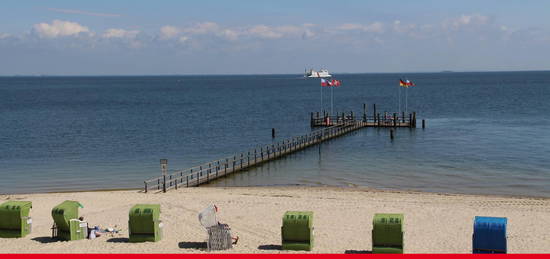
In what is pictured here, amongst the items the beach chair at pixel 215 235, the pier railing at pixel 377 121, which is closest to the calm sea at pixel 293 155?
the pier railing at pixel 377 121

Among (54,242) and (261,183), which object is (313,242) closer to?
(54,242)

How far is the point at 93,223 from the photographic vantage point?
22.7m

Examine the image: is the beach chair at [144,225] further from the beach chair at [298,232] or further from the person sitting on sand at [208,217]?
the beach chair at [298,232]

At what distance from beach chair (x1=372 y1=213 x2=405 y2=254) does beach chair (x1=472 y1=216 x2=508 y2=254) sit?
2.14 metres

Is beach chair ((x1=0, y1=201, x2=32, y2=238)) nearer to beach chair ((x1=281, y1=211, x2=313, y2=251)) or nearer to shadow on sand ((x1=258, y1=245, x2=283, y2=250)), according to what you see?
shadow on sand ((x1=258, y1=245, x2=283, y2=250))

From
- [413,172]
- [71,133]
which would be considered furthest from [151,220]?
[71,133]

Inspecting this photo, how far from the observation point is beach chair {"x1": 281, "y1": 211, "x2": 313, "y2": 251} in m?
18.1

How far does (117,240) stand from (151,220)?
1.65 metres

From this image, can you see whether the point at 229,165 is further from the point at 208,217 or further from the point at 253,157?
the point at 208,217

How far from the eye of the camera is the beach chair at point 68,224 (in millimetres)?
19781

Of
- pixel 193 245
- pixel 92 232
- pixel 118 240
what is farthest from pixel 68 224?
pixel 193 245

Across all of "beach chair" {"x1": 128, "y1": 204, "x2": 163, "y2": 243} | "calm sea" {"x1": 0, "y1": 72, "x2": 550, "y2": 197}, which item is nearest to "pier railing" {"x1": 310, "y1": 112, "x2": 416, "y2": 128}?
"calm sea" {"x1": 0, "y1": 72, "x2": 550, "y2": 197}

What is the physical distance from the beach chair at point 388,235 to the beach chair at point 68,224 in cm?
977

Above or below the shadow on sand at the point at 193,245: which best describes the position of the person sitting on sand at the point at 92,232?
above
